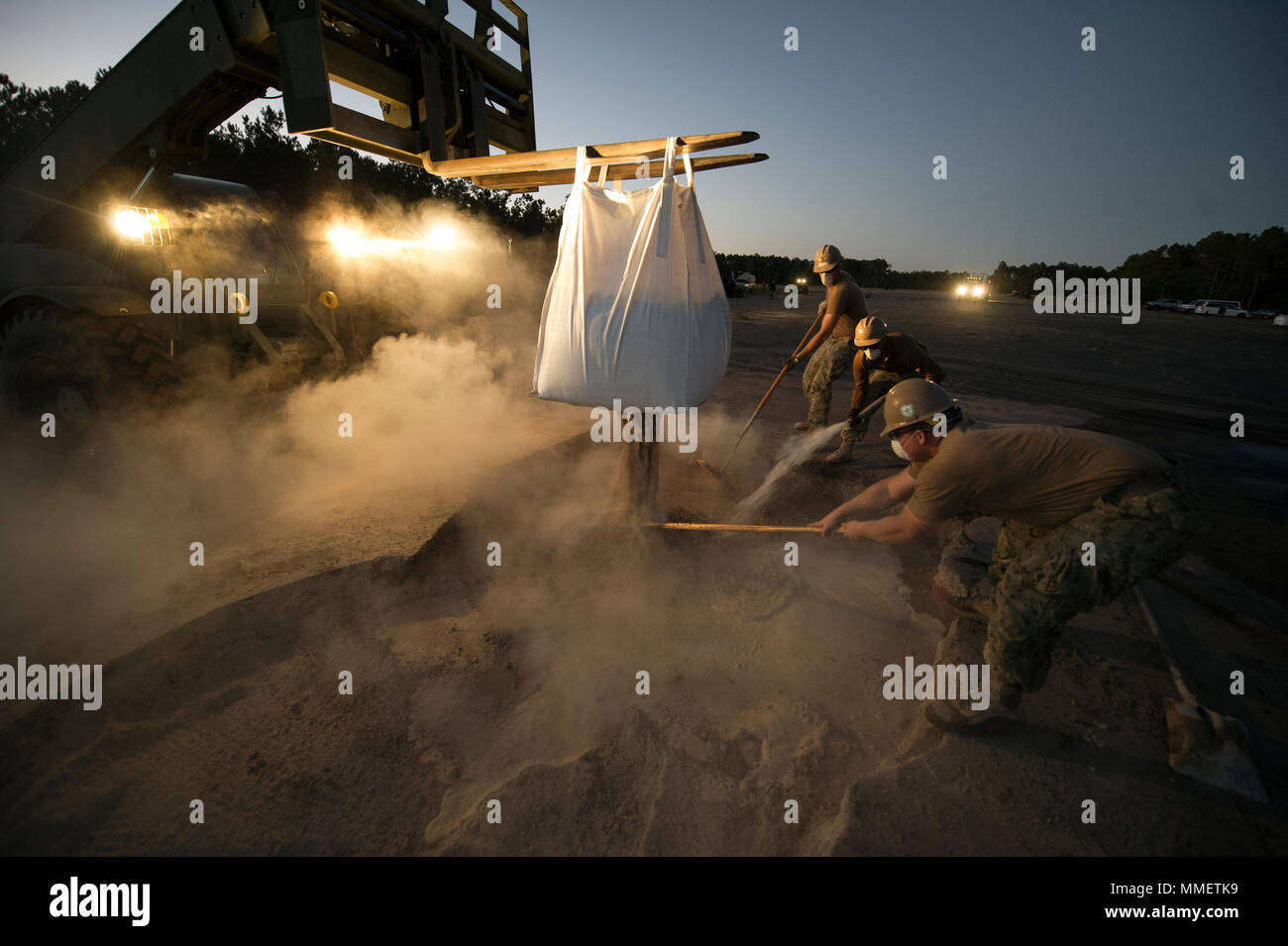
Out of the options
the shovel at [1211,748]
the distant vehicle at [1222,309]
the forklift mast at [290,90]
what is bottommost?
the shovel at [1211,748]

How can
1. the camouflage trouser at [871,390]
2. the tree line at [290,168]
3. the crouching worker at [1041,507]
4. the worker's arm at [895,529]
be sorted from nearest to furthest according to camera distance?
the crouching worker at [1041,507]
the worker's arm at [895,529]
the camouflage trouser at [871,390]
the tree line at [290,168]

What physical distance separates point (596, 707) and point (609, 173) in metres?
2.63

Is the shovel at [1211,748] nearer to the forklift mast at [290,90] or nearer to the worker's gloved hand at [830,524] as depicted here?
the worker's gloved hand at [830,524]

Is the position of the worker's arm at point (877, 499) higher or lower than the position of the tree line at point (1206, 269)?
lower

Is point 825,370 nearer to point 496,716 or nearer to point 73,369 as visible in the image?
point 496,716

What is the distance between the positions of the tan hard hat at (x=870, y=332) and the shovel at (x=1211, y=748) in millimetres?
3168

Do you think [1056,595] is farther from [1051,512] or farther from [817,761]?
[817,761]

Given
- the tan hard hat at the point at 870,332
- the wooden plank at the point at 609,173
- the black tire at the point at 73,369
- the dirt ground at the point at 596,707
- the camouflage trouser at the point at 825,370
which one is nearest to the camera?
the dirt ground at the point at 596,707

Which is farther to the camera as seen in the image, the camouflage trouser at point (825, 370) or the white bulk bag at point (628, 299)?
the camouflage trouser at point (825, 370)

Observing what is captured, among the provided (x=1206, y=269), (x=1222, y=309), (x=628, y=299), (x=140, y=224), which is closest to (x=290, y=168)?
(x=140, y=224)

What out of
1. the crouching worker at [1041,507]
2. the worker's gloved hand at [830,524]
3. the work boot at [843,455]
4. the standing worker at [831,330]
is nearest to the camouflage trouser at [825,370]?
the standing worker at [831,330]

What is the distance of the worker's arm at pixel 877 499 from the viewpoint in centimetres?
258

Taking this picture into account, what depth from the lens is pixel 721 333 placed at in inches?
108
